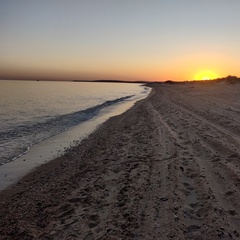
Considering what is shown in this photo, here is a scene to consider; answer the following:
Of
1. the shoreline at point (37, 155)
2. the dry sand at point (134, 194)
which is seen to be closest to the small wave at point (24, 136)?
the shoreline at point (37, 155)

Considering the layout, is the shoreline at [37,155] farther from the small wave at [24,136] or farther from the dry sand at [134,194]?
the dry sand at [134,194]

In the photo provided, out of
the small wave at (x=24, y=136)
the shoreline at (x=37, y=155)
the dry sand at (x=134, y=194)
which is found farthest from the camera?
the small wave at (x=24, y=136)

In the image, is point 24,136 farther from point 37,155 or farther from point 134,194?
point 134,194

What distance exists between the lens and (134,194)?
19.9ft

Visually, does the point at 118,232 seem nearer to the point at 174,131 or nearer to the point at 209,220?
the point at 209,220

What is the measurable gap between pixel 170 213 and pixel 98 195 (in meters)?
1.90

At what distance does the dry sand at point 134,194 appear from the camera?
184 inches

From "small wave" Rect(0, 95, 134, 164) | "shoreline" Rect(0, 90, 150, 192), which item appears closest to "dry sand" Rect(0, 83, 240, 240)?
"shoreline" Rect(0, 90, 150, 192)

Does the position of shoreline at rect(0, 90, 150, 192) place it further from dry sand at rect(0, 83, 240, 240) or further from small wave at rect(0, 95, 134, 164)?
dry sand at rect(0, 83, 240, 240)

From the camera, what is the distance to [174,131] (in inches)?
497

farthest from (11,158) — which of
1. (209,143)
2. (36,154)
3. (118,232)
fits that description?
(209,143)

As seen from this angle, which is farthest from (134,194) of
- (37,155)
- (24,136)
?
(24,136)

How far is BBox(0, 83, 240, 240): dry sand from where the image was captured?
4.68m

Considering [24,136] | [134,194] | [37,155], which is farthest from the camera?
[24,136]
